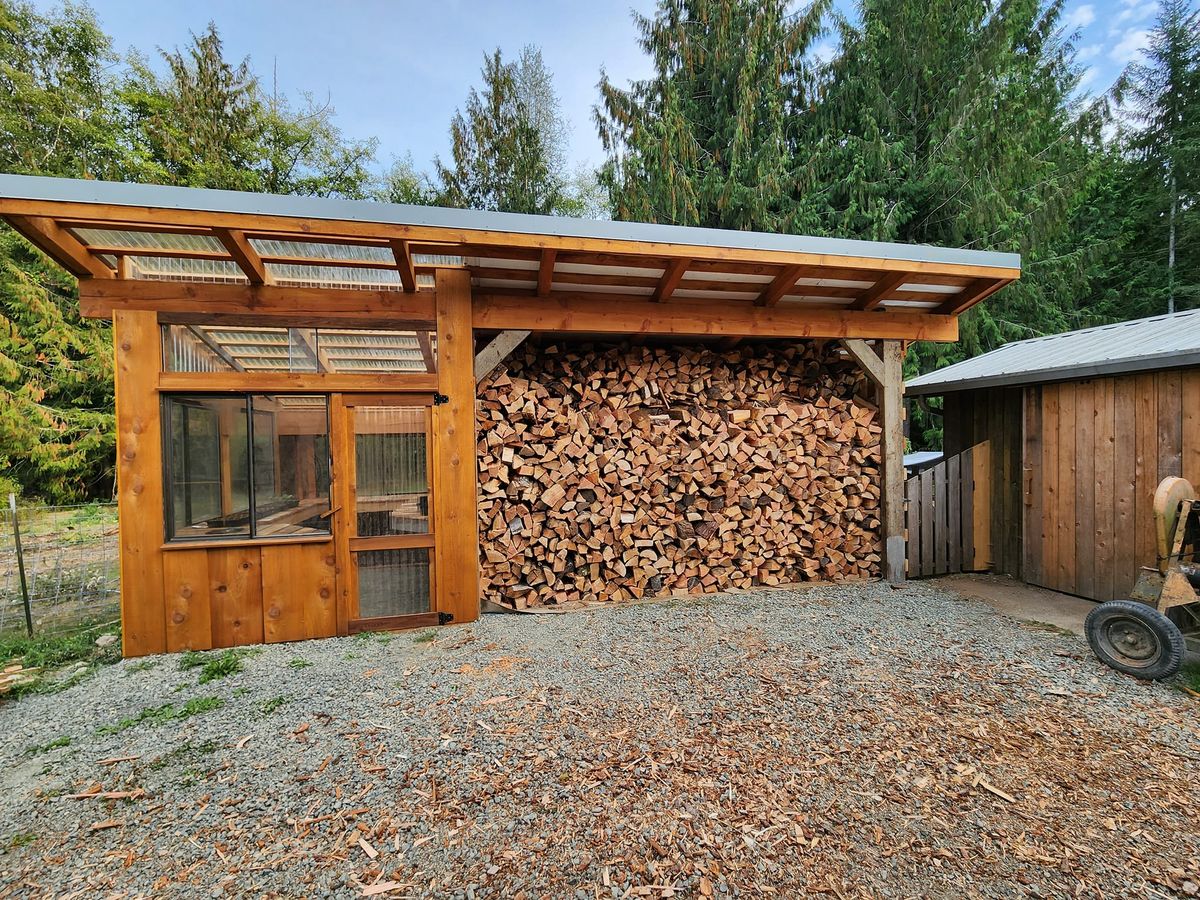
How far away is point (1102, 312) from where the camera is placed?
10977mm

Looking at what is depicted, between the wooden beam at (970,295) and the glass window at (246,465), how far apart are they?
5.07 m

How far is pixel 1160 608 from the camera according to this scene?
287 cm

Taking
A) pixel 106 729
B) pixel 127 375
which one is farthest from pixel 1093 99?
pixel 106 729

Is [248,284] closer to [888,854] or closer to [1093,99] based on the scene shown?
[888,854]

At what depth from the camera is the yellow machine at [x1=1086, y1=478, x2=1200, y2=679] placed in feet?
8.82

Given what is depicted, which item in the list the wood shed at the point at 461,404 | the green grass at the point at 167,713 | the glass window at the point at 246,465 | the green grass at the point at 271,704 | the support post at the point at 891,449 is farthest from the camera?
the support post at the point at 891,449

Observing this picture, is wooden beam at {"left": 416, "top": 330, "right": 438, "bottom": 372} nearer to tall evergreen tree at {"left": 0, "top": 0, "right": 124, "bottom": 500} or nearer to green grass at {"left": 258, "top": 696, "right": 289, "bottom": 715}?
green grass at {"left": 258, "top": 696, "right": 289, "bottom": 715}

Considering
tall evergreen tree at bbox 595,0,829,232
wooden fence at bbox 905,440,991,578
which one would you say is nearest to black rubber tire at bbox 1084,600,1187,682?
wooden fence at bbox 905,440,991,578

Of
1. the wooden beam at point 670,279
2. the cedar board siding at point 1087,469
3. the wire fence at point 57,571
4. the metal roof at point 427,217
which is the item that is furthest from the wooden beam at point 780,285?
the wire fence at point 57,571

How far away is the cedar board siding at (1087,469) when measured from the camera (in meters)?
3.59

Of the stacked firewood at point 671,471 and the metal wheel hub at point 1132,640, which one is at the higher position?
the stacked firewood at point 671,471

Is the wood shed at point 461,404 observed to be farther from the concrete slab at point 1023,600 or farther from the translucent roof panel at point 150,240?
the concrete slab at point 1023,600

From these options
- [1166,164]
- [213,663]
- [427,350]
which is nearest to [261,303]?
[427,350]

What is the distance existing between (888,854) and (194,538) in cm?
402
